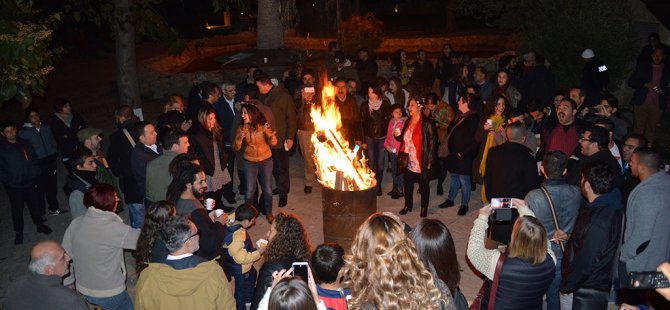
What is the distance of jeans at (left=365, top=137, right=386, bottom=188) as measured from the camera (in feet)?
33.7

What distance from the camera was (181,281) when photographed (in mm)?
4414

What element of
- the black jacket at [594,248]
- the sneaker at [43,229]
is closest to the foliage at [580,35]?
the black jacket at [594,248]

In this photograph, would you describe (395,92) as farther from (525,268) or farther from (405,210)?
(525,268)

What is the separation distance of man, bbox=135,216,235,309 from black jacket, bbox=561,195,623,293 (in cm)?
309

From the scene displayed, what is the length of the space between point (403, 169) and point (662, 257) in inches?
157

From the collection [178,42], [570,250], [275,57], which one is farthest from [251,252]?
[275,57]

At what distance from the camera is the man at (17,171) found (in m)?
8.56

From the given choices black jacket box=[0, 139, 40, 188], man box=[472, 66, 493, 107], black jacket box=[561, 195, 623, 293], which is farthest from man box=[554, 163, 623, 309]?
black jacket box=[0, 139, 40, 188]

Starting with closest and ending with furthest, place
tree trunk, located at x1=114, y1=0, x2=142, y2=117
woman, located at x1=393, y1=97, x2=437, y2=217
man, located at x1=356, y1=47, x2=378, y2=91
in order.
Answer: woman, located at x1=393, y1=97, x2=437, y2=217
tree trunk, located at x1=114, y1=0, x2=142, y2=117
man, located at x1=356, y1=47, x2=378, y2=91

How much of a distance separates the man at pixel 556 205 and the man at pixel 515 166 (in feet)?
4.10

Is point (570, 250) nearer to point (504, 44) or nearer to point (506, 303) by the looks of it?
point (506, 303)

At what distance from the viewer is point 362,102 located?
34.9 ft

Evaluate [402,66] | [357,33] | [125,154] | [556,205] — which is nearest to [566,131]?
[556,205]

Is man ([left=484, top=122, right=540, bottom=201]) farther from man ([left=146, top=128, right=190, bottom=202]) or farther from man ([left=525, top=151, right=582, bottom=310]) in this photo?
man ([left=146, top=128, right=190, bottom=202])
